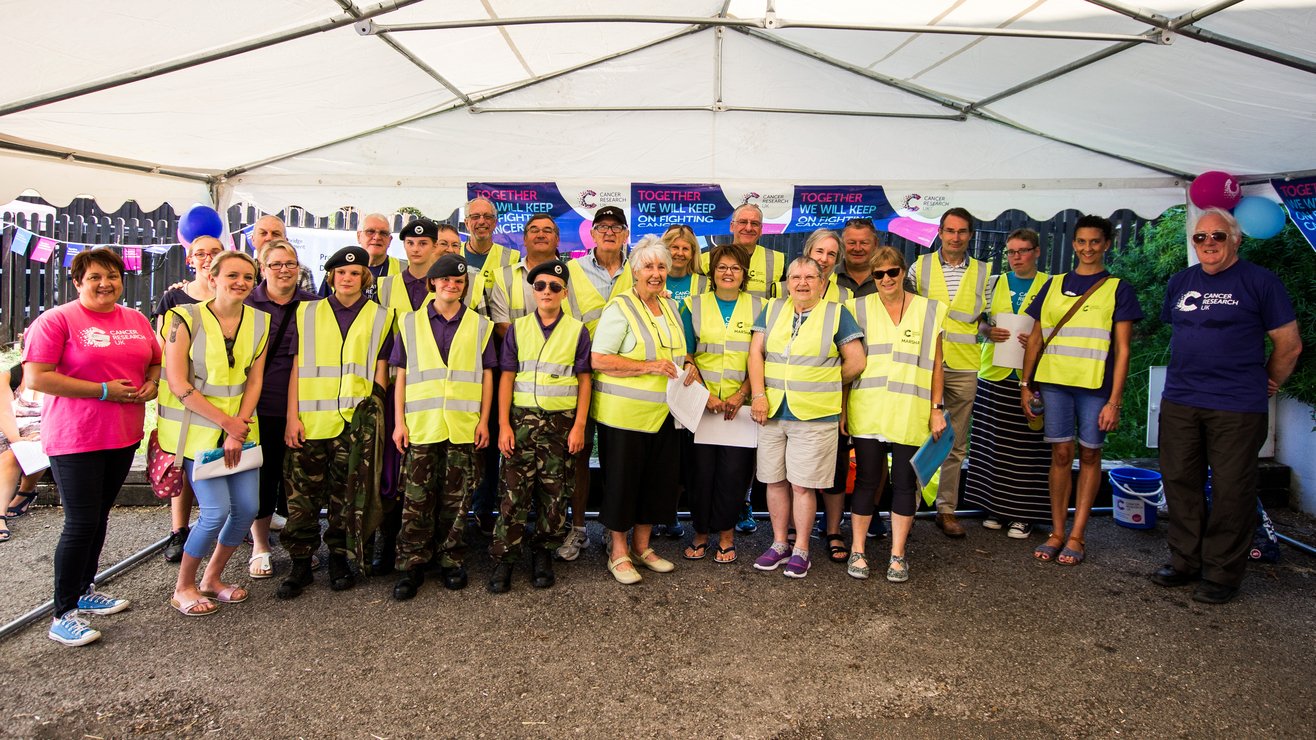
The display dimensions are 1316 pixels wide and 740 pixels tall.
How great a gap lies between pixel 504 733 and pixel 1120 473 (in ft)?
15.5

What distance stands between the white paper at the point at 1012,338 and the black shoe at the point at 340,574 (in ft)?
13.8

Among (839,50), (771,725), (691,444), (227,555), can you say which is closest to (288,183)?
(227,555)

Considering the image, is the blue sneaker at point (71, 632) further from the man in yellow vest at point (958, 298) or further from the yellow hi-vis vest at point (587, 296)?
the man in yellow vest at point (958, 298)

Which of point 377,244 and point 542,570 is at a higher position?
point 377,244

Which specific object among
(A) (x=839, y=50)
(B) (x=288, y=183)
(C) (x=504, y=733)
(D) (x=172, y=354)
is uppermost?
(A) (x=839, y=50)

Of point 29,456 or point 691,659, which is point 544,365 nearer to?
point 691,659

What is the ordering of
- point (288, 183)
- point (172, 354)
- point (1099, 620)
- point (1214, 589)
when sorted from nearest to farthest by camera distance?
point (172, 354)
point (1099, 620)
point (1214, 589)
point (288, 183)

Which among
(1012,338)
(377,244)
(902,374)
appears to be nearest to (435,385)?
(377,244)

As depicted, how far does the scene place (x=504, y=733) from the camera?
2682 millimetres

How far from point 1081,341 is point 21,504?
7091mm

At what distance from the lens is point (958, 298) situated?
15.4ft

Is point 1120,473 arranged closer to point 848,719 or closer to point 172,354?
point 848,719

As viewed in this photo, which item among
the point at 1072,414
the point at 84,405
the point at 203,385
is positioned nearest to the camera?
the point at 84,405

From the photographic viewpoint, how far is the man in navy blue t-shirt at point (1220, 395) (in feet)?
12.8
